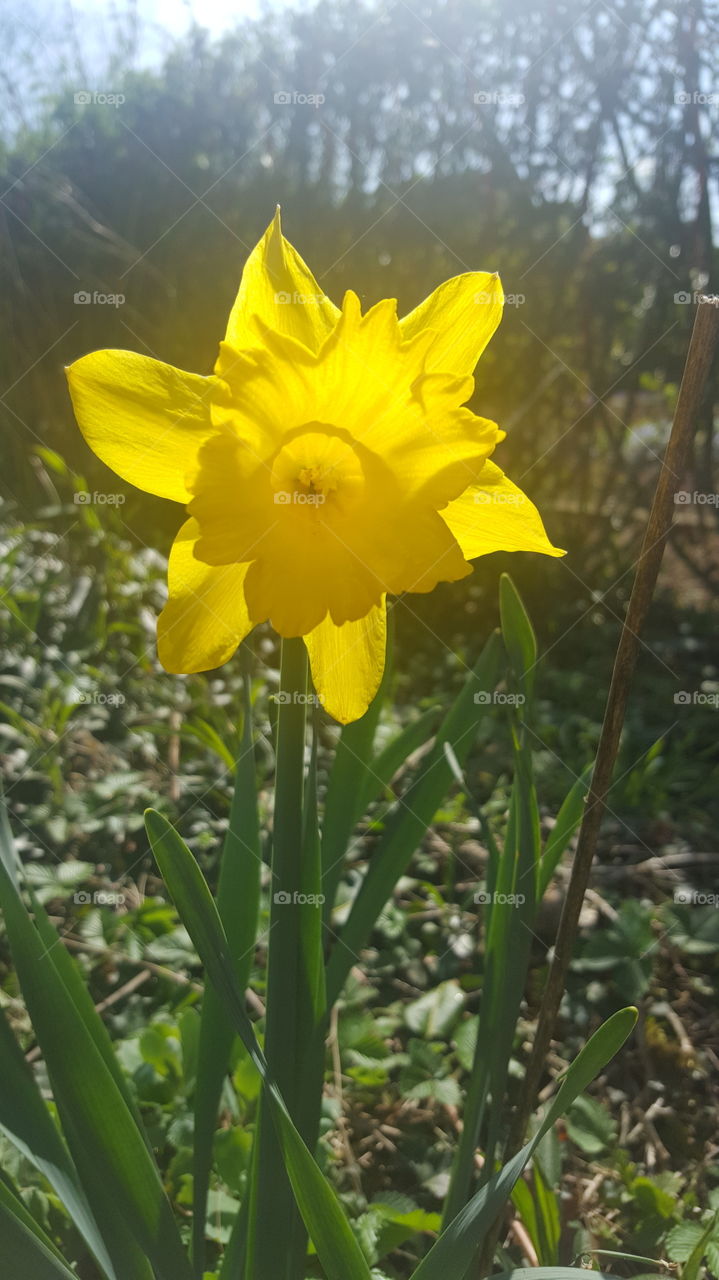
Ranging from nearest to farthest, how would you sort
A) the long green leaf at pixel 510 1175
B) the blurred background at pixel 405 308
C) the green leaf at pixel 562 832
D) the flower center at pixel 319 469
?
1. the long green leaf at pixel 510 1175
2. the flower center at pixel 319 469
3. the green leaf at pixel 562 832
4. the blurred background at pixel 405 308

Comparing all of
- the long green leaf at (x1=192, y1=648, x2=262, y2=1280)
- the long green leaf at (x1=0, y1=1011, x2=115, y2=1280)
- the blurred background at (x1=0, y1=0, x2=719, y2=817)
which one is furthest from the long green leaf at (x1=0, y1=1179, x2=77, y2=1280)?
the blurred background at (x1=0, y1=0, x2=719, y2=817)

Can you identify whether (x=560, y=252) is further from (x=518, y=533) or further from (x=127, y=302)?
(x=518, y=533)

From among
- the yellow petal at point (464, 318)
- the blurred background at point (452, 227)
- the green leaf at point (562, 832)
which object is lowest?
the green leaf at point (562, 832)

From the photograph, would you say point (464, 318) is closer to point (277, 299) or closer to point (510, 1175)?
point (277, 299)

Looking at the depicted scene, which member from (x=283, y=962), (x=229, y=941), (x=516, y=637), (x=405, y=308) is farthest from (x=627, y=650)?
(x=405, y=308)

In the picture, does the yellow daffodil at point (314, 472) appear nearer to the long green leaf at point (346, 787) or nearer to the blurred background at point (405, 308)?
the long green leaf at point (346, 787)

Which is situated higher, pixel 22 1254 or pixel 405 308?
pixel 405 308

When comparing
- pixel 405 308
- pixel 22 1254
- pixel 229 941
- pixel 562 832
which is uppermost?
pixel 405 308

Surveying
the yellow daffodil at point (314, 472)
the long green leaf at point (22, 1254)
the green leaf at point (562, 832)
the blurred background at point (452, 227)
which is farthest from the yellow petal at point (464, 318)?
the blurred background at point (452, 227)
